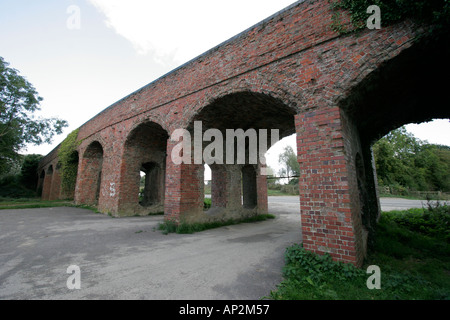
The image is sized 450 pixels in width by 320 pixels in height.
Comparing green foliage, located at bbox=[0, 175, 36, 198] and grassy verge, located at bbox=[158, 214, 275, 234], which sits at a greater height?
green foliage, located at bbox=[0, 175, 36, 198]

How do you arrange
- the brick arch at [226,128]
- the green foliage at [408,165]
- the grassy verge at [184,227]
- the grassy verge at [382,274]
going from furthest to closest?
the green foliage at [408,165]
the grassy verge at [184,227]
the brick arch at [226,128]
the grassy verge at [382,274]

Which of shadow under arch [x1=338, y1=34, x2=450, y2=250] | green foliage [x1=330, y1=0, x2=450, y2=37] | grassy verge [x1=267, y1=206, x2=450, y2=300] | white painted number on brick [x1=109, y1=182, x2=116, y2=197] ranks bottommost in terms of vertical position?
grassy verge [x1=267, y1=206, x2=450, y2=300]

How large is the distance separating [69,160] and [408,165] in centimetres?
4229

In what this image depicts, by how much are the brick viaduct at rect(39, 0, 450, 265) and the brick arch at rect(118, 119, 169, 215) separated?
6 centimetres

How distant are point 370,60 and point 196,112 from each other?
4.49m

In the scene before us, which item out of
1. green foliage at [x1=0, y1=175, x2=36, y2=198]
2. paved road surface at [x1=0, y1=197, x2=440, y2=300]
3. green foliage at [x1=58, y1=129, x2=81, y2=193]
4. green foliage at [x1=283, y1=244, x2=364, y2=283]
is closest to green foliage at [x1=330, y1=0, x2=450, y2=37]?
green foliage at [x1=283, y1=244, x2=364, y2=283]

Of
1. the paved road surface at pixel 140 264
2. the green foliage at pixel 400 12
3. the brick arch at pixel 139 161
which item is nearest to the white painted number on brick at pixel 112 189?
the brick arch at pixel 139 161

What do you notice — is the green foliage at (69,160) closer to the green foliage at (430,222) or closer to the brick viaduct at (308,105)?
the brick viaduct at (308,105)

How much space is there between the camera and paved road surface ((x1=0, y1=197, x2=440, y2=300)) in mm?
2554

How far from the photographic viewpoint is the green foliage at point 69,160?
48.6ft

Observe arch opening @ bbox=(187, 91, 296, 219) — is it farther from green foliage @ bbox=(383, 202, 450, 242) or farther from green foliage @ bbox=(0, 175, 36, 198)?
green foliage @ bbox=(0, 175, 36, 198)

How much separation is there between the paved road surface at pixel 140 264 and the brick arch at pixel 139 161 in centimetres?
353

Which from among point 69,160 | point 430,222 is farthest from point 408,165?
point 69,160
